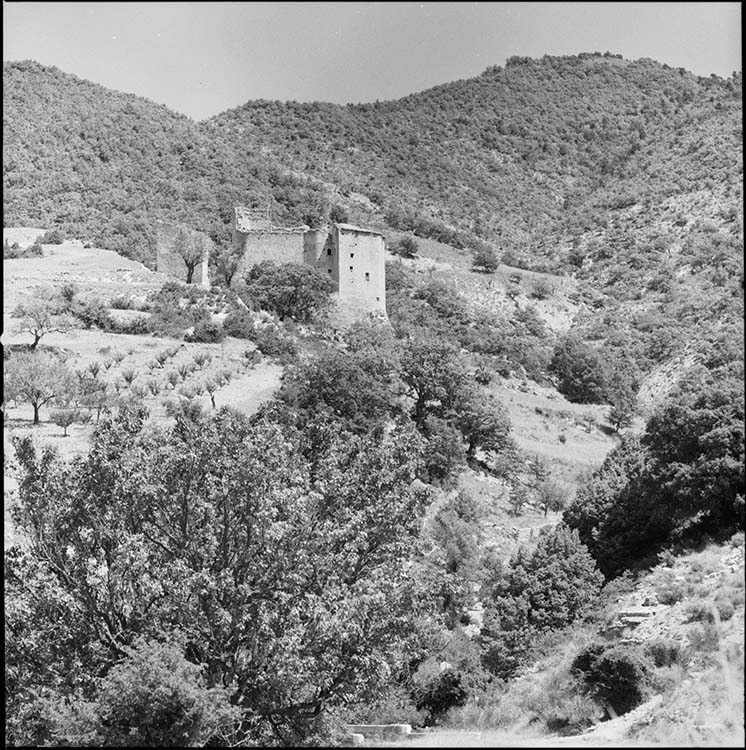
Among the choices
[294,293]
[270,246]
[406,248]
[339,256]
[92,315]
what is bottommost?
[92,315]

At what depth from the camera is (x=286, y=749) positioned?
11.9 metres

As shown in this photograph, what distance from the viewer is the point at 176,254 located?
154 feet

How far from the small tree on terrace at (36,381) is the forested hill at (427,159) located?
2040 centimetres

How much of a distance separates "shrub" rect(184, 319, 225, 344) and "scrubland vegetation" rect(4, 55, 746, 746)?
0.42 ft

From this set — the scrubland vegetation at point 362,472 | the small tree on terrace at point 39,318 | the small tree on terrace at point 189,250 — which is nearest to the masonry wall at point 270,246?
the scrubland vegetation at point 362,472

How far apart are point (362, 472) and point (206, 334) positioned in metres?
23.0

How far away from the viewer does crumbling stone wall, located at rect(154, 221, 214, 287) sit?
45.3m

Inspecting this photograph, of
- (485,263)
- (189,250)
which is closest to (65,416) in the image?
(189,250)

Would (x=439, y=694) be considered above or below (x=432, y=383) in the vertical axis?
below

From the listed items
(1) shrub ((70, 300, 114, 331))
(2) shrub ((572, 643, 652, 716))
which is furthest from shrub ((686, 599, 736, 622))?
(1) shrub ((70, 300, 114, 331))

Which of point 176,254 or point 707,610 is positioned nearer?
point 707,610

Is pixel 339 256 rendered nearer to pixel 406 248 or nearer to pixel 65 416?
pixel 65 416

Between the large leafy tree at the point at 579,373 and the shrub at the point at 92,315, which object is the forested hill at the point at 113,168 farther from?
the large leafy tree at the point at 579,373

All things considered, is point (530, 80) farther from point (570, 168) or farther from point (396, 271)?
point (396, 271)
